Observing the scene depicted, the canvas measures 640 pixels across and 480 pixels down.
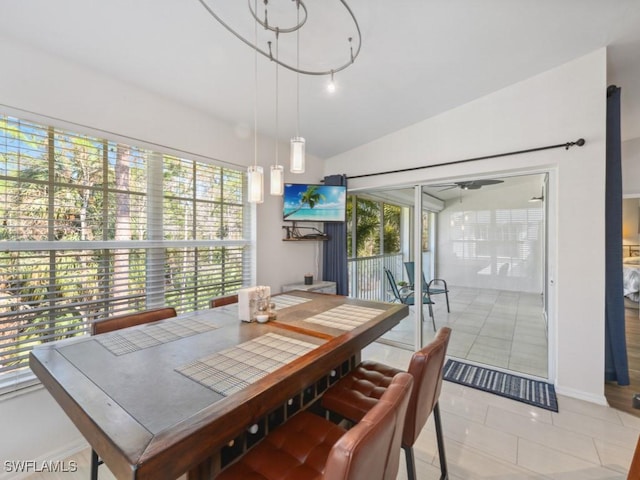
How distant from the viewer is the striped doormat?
2498 mm

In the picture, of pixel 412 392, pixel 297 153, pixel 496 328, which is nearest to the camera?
pixel 412 392

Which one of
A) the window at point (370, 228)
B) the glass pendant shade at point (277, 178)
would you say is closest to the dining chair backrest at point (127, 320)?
the glass pendant shade at point (277, 178)

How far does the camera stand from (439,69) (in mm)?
2434

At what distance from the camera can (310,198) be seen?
363 cm

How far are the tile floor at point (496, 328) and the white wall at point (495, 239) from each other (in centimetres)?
14

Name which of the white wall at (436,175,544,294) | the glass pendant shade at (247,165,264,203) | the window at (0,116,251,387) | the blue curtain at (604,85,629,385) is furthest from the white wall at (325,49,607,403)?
the window at (0,116,251,387)

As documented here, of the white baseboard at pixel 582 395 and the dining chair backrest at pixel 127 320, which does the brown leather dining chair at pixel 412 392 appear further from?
the white baseboard at pixel 582 395

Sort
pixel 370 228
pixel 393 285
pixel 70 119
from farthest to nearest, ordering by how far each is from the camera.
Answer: pixel 370 228 → pixel 393 285 → pixel 70 119

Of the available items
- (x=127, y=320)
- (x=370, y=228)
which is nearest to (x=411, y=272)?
(x=370, y=228)

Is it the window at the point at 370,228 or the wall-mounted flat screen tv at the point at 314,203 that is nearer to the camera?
the wall-mounted flat screen tv at the point at 314,203

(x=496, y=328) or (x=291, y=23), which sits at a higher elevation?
(x=291, y=23)

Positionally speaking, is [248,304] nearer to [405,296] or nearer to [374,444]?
[374,444]

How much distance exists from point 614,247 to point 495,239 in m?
0.94
